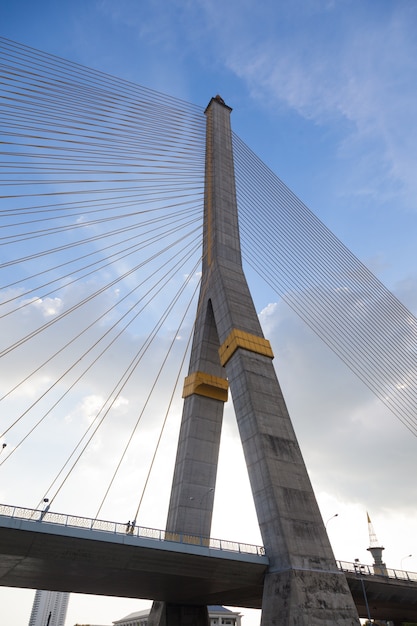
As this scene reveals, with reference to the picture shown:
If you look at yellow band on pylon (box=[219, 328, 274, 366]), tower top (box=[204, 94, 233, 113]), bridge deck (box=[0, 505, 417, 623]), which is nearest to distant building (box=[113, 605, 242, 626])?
bridge deck (box=[0, 505, 417, 623])

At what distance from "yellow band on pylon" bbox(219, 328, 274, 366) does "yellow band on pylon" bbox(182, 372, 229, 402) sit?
11.8 ft

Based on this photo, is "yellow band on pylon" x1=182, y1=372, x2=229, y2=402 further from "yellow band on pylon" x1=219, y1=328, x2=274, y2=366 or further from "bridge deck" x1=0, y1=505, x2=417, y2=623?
"bridge deck" x1=0, y1=505, x2=417, y2=623

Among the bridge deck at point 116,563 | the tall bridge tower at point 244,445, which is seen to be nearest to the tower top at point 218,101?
the tall bridge tower at point 244,445

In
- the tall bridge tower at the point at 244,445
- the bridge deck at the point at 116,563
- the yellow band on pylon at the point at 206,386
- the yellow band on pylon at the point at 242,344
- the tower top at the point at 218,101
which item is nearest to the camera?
the bridge deck at the point at 116,563

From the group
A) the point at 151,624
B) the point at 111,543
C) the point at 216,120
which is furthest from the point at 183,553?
the point at 216,120

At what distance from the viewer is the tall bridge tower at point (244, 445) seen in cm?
2108

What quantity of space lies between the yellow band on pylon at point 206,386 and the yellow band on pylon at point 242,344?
3611mm

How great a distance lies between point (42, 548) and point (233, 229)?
26.3m

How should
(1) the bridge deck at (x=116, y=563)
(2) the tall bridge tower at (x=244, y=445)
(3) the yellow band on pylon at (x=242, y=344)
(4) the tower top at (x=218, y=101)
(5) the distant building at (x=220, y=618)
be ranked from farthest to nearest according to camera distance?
(5) the distant building at (x=220, y=618) < (4) the tower top at (x=218, y=101) < (3) the yellow band on pylon at (x=242, y=344) < (2) the tall bridge tower at (x=244, y=445) < (1) the bridge deck at (x=116, y=563)

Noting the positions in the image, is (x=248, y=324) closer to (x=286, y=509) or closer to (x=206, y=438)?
(x=206, y=438)

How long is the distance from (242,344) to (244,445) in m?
6.32

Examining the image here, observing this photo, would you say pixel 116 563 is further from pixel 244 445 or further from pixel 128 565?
pixel 244 445

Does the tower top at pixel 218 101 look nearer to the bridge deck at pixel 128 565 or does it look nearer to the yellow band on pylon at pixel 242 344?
the yellow band on pylon at pixel 242 344

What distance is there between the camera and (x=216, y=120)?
43875mm
